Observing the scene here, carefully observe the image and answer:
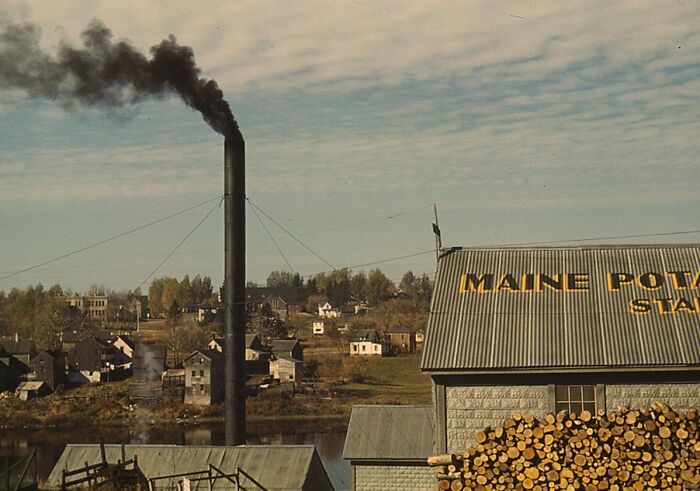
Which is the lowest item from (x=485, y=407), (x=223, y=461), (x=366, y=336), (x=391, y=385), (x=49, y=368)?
(x=223, y=461)

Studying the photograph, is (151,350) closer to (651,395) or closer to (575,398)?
(575,398)

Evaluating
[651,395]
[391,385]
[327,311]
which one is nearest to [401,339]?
[391,385]

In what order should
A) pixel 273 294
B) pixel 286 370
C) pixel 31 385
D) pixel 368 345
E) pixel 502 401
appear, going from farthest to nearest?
pixel 273 294, pixel 368 345, pixel 286 370, pixel 31 385, pixel 502 401

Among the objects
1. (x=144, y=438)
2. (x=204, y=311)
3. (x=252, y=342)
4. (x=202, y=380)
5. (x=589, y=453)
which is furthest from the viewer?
(x=204, y=311)

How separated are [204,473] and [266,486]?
189 centimetres

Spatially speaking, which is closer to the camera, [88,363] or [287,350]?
[88,363]

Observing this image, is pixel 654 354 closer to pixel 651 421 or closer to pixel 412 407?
pixel 651 421

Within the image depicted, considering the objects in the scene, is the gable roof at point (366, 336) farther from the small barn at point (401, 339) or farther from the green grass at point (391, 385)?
the green grass at point (391, 385)

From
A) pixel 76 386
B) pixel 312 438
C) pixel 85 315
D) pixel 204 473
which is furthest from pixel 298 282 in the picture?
pixel 204 473

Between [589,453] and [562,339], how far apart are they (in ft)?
9.05

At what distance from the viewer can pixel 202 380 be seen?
274 feet

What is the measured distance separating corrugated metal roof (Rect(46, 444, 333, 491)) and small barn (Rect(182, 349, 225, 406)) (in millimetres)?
53514

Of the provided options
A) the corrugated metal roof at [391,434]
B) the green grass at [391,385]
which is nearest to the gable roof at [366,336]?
the green grass at [391,385]

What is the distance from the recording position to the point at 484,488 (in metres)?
20.3
